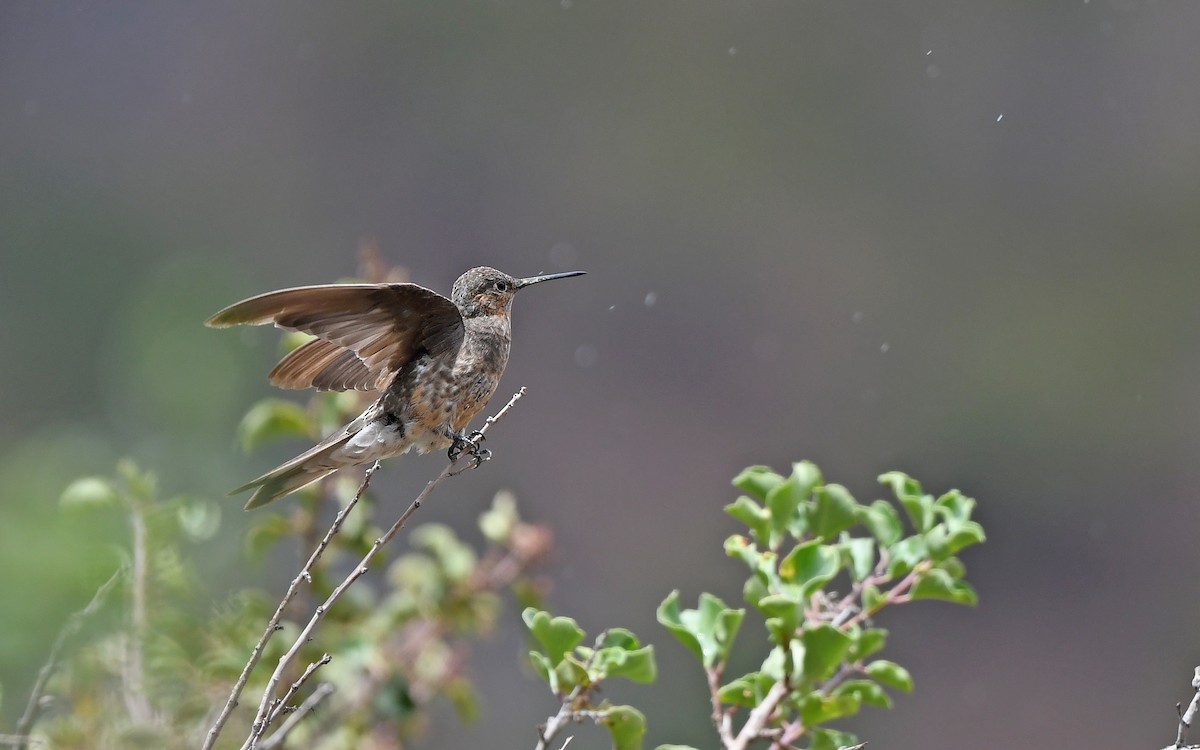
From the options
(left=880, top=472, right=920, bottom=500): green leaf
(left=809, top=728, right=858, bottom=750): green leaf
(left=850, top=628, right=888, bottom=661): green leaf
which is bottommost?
(left=809, top=728, right=858, bottom=750): green leaf

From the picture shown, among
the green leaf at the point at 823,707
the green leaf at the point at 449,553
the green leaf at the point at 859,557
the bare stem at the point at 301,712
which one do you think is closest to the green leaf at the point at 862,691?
the green leaf at the point at 823,707

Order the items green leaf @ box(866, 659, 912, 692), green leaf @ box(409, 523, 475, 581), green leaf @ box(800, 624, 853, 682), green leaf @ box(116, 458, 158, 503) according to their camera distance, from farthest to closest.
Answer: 1. green leaf @ box(409, 523, 475, 581)
2. green leaf @ box(116, 458, 158, 503)
3. green leaf @ box(866, 659, 912, 692)
4. green leaf @ box(800, 624, 853, 682)

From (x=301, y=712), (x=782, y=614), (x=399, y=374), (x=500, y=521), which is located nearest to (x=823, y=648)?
(x=782, y=614)

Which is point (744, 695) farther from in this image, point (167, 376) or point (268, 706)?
point (167, 376)

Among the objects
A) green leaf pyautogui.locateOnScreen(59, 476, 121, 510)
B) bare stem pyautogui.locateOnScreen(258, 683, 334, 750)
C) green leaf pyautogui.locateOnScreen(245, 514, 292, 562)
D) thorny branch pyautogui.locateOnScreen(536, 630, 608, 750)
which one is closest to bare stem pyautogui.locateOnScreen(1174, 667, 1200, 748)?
thorny branch pyautogui.locateOnScreen(536, 630, 608, 750)

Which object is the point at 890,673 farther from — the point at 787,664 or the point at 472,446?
the point at 472,446

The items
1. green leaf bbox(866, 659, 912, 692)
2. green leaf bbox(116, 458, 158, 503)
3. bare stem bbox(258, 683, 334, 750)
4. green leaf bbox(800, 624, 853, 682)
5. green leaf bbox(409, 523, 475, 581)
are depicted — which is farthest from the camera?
green leaf bbox(409, 523, 475, 581)

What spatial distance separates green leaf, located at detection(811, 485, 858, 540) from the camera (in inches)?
36.8

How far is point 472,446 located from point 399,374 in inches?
4.7

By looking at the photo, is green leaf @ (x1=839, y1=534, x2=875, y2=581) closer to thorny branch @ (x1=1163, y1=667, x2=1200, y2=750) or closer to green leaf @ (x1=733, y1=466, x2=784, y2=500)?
green leaf @ (x1=733, y1=466, x2=784, y2=500)

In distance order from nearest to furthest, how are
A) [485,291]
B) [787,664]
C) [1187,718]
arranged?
[1187,718] → [787,664] → [485,291]

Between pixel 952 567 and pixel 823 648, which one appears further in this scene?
pixel 952 567

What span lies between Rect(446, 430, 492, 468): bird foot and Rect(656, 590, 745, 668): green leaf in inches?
10.8

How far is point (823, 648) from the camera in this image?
2.71 feet
